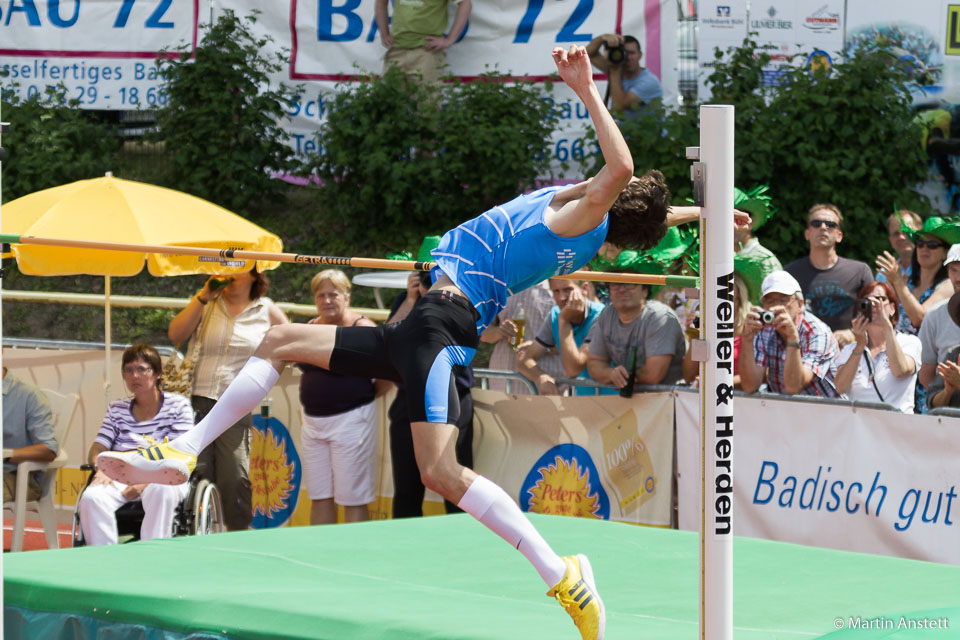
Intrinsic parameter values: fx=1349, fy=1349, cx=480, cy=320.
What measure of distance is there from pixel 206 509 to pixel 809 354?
2.99m

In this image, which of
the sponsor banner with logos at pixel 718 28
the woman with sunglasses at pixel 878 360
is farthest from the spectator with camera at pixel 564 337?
the sponsor banner with logos at pixel 718 28

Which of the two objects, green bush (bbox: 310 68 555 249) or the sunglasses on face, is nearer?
the sunglasses on face

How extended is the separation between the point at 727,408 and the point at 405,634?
4.01ft

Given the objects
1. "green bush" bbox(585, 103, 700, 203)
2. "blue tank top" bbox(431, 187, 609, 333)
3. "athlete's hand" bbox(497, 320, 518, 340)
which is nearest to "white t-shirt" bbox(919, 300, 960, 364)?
"athlete's hand" bbox(497, 320, 518, 340)

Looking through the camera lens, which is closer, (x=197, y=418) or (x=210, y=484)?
Answer: (x=210, y=484)

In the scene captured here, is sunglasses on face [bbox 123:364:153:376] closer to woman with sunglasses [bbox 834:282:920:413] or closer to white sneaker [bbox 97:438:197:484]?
white sneaker [bbox 97:438:197:484]

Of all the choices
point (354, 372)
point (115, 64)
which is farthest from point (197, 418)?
point (115, 64)

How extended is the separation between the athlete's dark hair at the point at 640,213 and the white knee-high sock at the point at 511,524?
85 cm

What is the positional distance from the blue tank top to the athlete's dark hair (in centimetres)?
5

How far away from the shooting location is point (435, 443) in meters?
3.78

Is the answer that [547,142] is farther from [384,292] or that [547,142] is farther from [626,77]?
[384,292]

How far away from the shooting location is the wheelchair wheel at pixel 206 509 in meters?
6.58

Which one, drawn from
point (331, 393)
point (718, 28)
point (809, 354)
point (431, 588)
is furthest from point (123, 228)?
point (718, 28)

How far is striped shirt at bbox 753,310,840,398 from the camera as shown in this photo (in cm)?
610
